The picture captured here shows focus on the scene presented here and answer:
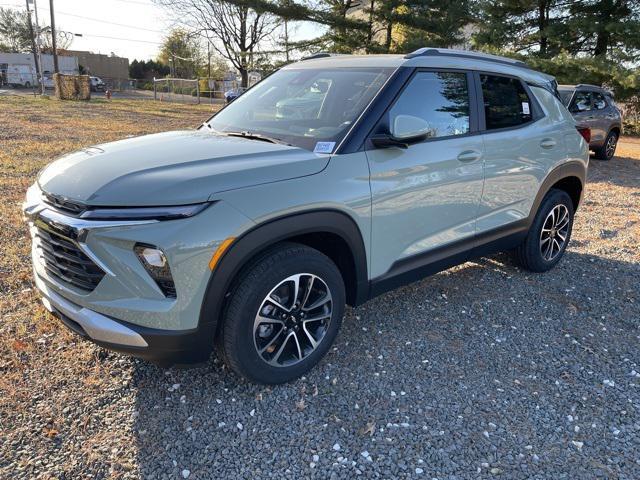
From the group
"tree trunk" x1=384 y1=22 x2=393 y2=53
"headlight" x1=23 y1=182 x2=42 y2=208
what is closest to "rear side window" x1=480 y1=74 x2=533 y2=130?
"headlight" x1=23 y1=182 x2=42 y2=208

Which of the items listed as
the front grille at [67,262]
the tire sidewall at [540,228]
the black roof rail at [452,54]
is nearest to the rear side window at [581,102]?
the tire sidewall at [540,228]

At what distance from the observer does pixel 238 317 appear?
2.57 metres

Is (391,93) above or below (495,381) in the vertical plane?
above

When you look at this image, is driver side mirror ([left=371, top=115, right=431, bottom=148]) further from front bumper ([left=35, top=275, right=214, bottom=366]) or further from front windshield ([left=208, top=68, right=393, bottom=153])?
front bumper ([left=35, top=275, right=214, bottom=366])

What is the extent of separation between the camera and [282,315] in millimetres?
2812

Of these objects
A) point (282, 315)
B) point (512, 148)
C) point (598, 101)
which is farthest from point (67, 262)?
point (598, 101)

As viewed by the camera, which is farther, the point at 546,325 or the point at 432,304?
the point at 432,304

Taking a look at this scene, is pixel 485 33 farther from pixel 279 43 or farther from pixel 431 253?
pixel 431 253

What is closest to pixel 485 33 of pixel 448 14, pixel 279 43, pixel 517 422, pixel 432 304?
pixel 448 14

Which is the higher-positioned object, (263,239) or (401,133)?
(401,133)

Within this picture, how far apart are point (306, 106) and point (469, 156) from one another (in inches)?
47.0

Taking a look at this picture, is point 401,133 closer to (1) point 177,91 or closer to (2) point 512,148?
(2) point 512,148

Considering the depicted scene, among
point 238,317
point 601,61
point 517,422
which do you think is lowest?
point 517,422

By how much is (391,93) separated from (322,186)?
34.2 inches
